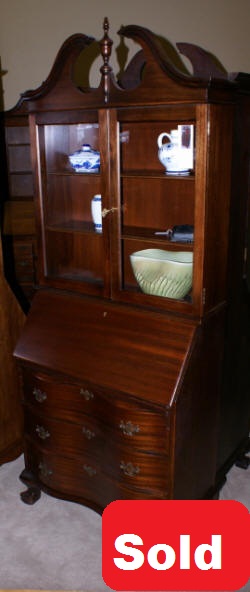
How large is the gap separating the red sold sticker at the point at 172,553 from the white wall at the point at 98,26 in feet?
7.75

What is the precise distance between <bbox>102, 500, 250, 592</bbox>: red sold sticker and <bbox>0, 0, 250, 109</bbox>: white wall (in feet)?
7.75

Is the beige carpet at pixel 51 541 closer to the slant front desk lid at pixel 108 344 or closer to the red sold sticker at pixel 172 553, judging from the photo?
the red sold sticker at pixel 172 553

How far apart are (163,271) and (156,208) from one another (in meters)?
0.31

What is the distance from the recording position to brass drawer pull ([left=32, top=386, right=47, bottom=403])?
6.63ft

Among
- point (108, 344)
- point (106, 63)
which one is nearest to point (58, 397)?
point (108, 344)

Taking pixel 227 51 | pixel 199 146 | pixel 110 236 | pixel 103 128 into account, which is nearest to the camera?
pixel 199 146

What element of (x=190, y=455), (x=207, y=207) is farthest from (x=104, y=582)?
(x=207, y=207)

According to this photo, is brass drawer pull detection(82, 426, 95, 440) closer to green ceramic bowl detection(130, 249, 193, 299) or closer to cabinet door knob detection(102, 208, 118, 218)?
green ceramic bowl detection(130, 249, 193, 299)

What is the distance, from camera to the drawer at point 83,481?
6.09 feet

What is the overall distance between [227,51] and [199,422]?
6.93ft

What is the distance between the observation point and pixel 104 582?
1855 mm

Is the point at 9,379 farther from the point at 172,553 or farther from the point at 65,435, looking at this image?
the point at 172,553

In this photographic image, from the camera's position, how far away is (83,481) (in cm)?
206

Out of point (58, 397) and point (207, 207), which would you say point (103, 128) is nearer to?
point (207, 207)
